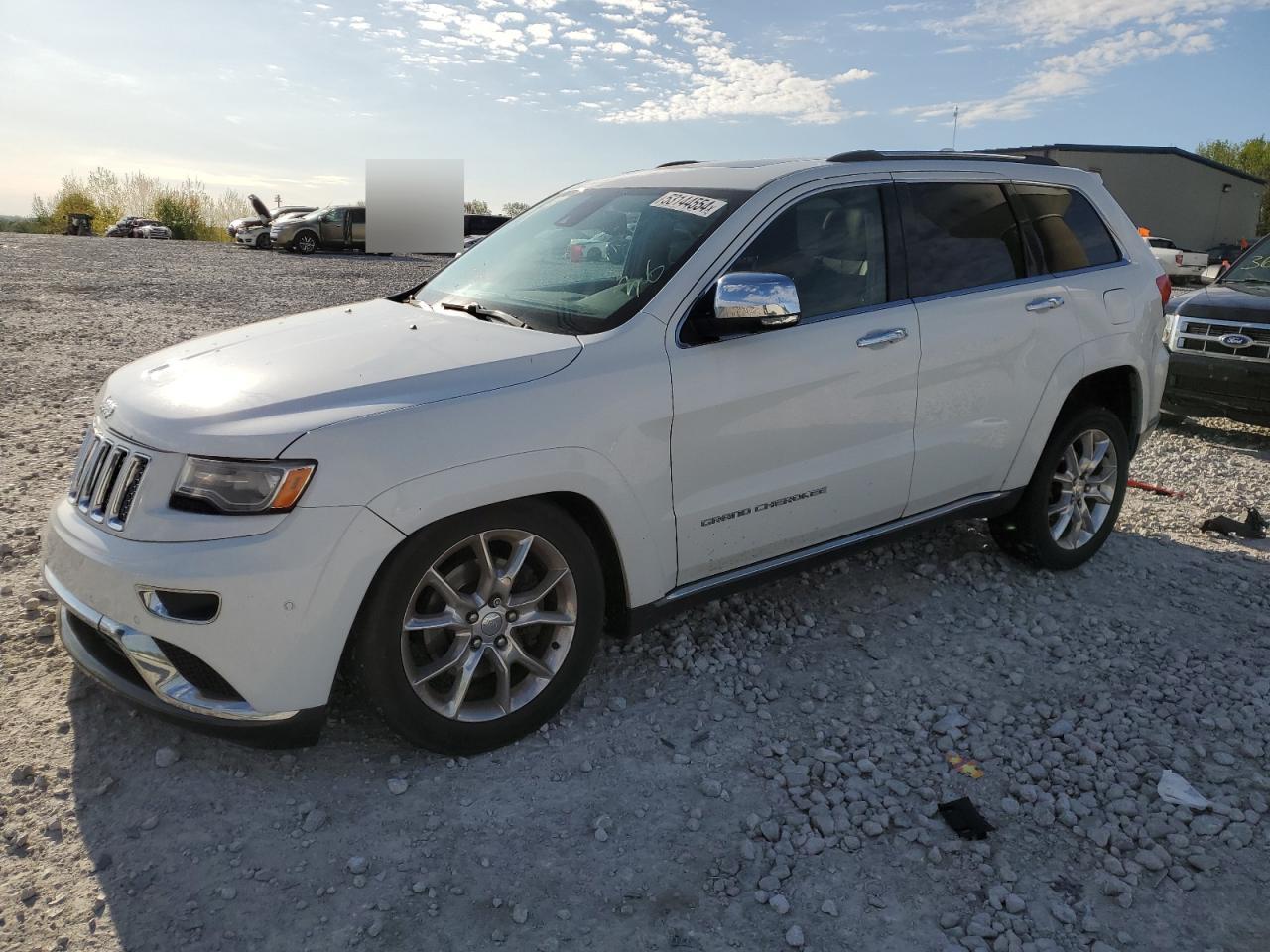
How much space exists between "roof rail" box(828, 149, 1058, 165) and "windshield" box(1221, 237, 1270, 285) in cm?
502

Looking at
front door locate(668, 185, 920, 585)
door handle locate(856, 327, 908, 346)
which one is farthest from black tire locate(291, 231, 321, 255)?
door handle locate(856, 327, 908, 346)

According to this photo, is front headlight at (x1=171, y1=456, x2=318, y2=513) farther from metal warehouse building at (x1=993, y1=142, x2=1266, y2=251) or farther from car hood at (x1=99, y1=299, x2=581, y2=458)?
metal warehouse building at (x1=993, y1=142, x2=1266, y2=251)

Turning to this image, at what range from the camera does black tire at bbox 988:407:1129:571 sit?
4750mm

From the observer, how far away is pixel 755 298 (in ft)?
10.9

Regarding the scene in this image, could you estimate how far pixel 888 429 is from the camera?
13.1ft

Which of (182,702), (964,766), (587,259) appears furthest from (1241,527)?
(182,702)

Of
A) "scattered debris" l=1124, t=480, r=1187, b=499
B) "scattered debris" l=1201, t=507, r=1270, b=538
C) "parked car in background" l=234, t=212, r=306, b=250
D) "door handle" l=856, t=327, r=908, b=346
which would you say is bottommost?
"scattered debris" l=1201, t=507, r=1270, b=538

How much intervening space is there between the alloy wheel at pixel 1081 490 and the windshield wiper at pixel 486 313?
2739 millimetres

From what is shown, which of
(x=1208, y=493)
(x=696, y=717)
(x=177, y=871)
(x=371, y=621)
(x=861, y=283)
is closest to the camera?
(x=177, y=871)

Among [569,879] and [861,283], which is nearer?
[569,879]

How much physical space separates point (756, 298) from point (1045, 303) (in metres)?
1.87

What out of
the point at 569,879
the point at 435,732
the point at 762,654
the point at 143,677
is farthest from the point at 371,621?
the point at 762,654

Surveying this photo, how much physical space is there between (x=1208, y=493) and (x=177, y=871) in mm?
6346

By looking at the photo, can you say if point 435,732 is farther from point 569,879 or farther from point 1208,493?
point 1208,493
